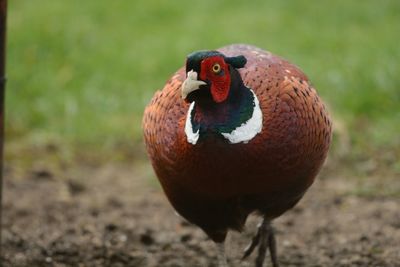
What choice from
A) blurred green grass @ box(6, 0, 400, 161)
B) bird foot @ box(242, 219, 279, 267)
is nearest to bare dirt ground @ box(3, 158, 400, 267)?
bird foot @ box(242, 219, 279, 267)

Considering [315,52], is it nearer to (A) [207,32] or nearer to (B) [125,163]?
(A) [207,32]

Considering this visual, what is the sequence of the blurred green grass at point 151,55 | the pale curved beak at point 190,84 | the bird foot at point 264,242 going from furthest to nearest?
the blurred green grass at point 151,55
the bird foot at point 264,242
the pale curved beak at point 190,84

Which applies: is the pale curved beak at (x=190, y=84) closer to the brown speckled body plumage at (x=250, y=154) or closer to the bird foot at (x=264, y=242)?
the brown speckled body plumage at (x=250, y=154)

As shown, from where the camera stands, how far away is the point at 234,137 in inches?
126

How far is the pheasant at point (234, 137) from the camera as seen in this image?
10.5 feet

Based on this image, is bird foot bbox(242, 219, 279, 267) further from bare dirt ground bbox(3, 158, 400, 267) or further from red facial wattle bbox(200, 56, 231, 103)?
red facial wattle bbox(200, 56, 231, 103)

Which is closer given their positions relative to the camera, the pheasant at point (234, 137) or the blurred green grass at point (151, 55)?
the pheasant at point (234, 137)

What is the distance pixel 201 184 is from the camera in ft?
10.9

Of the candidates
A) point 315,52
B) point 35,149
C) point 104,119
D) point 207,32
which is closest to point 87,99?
point 104,119

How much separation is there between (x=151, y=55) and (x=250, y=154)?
4.42 meters

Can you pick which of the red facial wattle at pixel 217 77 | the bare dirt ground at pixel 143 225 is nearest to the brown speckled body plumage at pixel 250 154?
the red facial wattle at pixel 217 77

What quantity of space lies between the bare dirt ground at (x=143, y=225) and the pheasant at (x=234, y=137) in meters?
0.74

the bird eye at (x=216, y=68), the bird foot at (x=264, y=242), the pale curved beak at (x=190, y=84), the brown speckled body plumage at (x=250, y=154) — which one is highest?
the bird eye at (x=216, y=68)

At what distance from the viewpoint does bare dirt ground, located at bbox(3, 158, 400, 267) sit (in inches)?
168
